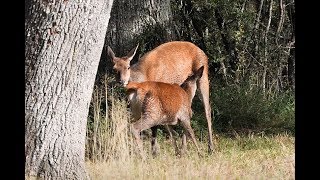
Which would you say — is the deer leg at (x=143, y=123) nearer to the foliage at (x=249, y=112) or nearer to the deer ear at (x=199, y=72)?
the deer ear at (x=199, y=72)

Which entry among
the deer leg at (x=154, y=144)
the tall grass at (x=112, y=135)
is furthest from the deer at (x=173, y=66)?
the deer leg at (x=154, y=144)

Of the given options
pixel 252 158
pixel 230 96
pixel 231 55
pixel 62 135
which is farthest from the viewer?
pixel 231 55

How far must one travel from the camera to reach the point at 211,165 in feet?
28.6

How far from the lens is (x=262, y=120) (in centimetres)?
1225

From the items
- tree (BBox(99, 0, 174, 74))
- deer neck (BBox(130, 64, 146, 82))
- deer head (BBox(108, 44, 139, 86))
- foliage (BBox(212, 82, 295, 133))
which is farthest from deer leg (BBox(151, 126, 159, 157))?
foliage (BBox(212, 82, 295, 133))

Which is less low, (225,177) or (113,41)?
(113,41)

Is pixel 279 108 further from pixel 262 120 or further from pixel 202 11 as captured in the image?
pixel 202 11

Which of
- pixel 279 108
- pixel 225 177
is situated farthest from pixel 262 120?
pixel 225 177

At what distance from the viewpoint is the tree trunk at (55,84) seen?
7820 millimetres

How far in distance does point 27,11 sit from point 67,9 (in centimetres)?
41

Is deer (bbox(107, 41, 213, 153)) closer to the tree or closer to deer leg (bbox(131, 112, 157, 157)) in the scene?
the tree

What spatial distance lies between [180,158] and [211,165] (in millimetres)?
625

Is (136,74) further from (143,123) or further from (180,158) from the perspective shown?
(180,158)

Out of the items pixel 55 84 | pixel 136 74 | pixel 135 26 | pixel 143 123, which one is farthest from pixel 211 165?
pixel 135 26
